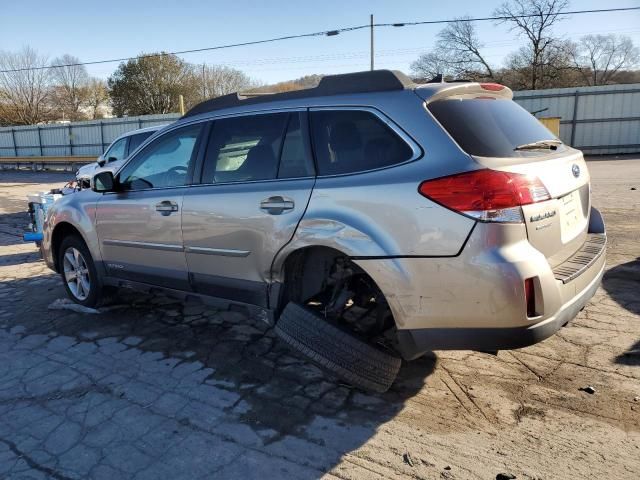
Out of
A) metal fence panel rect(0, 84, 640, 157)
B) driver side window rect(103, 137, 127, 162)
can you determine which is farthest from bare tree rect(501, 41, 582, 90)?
driver side window rect(103, 137, 127, 162)

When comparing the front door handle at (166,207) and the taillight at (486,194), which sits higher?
the taillight at (486,194)

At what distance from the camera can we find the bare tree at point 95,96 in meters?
53.1

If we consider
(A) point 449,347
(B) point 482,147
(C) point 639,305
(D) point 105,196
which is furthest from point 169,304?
(C) point 639,305

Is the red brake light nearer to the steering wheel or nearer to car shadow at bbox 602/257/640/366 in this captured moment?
car shadow at bbox 602/257/640/366

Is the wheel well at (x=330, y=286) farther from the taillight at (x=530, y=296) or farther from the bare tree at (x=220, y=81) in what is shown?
the bare tree at (x=220, y=81)

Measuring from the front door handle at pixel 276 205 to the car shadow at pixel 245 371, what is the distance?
1.03 meters

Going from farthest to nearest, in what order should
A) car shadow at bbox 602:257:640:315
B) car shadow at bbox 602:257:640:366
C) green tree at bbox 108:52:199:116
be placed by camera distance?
green tree at bbox 108:52:199:116
car shadow at bbox 602:257:640:315
car shadow at bbox 602:257:640:366

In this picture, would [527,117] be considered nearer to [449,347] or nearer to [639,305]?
[449,347]

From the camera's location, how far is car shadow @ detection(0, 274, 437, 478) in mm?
2906

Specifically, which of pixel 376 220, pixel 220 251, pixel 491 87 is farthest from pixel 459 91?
pixel 220 251

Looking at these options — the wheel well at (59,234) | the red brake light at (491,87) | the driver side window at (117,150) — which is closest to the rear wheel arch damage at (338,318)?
the red brake light at (491,87)

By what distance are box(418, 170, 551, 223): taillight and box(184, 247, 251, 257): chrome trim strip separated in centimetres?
149

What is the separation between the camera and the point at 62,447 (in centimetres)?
287

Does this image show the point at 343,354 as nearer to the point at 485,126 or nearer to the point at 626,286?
the point at 485,126
